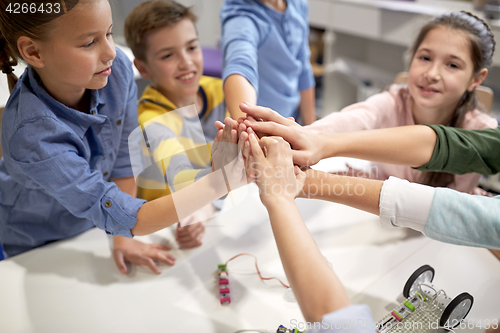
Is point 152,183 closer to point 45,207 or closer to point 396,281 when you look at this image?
point 45,207

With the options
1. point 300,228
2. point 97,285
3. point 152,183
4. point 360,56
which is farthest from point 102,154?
point 360,56

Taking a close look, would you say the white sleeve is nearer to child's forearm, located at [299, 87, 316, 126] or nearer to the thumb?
the thumb

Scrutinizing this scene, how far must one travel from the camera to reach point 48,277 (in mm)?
689

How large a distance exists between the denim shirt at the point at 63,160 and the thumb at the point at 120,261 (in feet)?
0.36

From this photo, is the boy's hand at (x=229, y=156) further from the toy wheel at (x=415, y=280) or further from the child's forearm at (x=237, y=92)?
the toy wheel at (x=415, y=280)

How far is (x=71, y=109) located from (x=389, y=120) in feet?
2.08

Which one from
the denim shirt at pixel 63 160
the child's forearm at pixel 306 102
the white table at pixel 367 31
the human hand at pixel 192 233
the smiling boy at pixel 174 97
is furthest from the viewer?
the white table at pixel 367 31

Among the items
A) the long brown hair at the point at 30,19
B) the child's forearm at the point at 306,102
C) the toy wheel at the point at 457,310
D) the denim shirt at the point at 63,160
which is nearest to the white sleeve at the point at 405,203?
the toy wheel at the point at 457,310

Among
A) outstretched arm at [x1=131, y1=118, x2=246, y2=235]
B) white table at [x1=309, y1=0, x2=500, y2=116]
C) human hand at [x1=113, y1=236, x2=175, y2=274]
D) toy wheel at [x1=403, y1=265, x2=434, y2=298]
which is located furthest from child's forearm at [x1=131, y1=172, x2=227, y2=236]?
white table at [x1=309, y1=0, x2=500, y2=116]

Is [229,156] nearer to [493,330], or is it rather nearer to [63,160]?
[63,160]

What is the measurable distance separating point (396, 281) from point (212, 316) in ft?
1.03

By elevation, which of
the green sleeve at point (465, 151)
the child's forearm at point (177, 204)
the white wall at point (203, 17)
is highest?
the white wall at point (203, 17)

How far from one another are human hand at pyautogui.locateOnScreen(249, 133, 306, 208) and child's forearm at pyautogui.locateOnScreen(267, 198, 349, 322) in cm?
5

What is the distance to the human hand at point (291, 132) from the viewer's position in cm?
62
